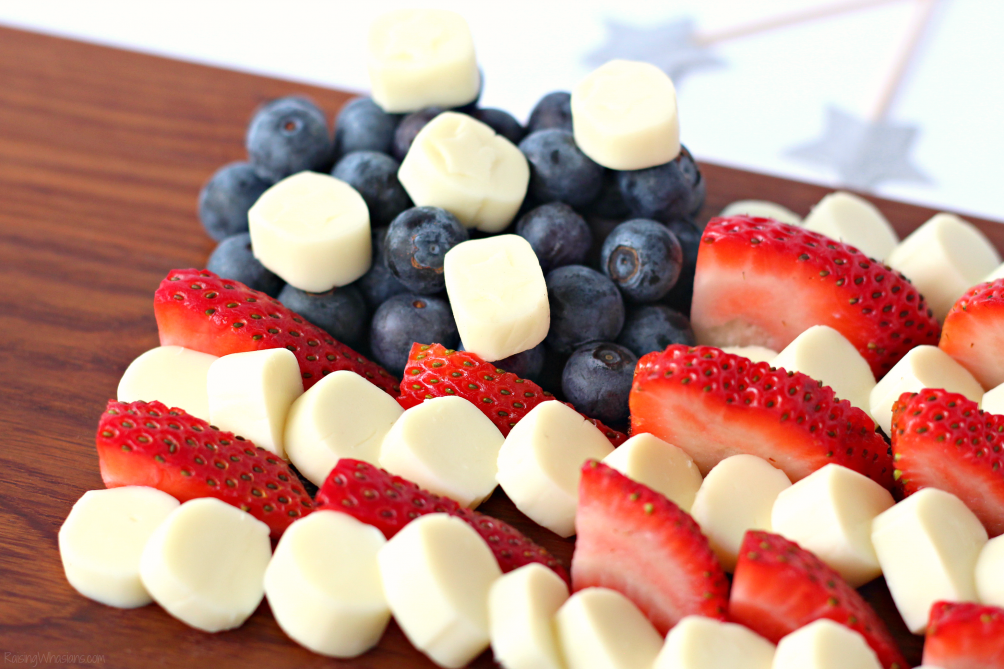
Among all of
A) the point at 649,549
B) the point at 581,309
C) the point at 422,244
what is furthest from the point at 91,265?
the point at 649,549

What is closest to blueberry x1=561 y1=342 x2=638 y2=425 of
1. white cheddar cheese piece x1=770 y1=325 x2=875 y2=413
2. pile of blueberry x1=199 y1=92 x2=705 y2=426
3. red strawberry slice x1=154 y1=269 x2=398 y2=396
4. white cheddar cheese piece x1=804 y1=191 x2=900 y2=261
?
pile of blueberry x1=199 y1=92 x2=705 y2=426

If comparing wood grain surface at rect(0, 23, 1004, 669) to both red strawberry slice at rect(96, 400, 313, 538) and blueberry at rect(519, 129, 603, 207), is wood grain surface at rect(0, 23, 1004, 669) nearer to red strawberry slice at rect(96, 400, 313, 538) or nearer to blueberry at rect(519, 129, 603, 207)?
red strawberry slice at rect(96, 400, 313, 538)

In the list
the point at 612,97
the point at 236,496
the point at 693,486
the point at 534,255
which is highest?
the point at 612,97

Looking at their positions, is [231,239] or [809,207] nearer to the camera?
[231,239]

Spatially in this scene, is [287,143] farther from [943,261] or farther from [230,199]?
[943,261]

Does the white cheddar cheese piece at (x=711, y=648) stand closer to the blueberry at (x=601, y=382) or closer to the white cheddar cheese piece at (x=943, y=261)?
the blueberry at (x=601, y=382)

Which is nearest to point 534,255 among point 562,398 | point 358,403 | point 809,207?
point 562,398

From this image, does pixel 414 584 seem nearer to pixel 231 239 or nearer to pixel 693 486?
pixel 693 486

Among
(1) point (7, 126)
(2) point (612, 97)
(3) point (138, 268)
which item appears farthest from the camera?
(1) point (7, 126)

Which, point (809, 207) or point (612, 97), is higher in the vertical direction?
point (612, 97)
